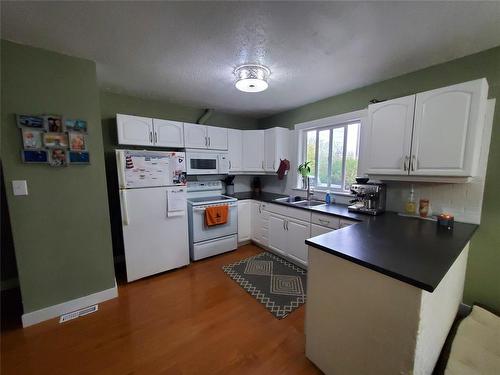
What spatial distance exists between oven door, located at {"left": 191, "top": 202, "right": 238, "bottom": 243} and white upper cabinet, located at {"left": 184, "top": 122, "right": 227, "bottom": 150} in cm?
99

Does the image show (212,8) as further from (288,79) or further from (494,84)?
(494,84)

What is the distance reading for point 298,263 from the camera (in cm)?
279

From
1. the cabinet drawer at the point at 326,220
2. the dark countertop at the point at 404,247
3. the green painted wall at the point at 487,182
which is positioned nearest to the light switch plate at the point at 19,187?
the dark countertop at the point at 404,247

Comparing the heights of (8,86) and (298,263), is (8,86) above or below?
above

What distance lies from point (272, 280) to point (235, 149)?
220cm

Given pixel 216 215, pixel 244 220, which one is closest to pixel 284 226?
pixel 244 220

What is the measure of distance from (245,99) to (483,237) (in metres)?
3.07

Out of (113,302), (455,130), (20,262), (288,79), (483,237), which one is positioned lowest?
(113,302)

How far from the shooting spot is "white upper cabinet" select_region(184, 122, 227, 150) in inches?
119

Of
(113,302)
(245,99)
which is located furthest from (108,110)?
(113,302)

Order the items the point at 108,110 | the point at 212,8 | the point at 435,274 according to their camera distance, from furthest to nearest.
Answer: the point at 108,110, the point at 212,8, the point at 435,274

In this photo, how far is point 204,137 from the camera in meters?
3.19

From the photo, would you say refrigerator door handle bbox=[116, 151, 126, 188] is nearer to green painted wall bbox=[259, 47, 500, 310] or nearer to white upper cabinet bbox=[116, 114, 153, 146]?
white upper cabinet bbox=[116, 114, 153, 146]

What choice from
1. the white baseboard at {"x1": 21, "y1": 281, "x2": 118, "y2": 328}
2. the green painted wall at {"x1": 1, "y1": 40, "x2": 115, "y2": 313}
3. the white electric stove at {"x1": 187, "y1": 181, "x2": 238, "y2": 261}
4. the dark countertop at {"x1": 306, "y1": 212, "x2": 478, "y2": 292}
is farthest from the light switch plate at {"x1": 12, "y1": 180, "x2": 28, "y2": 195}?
the dark countertop at {"x1": 306, "y1": 212, "x2": 478, "y2": 292}
